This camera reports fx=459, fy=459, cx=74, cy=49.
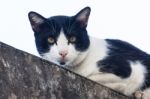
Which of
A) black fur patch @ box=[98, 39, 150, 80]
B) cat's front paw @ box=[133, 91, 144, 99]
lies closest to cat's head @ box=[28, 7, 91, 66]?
black fur patch @ box=[98, 39, 150, 80]

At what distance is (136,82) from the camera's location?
4332 millimetres

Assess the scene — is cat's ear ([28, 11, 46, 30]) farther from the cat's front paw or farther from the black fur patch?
the cat's front paw

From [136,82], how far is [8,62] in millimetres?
1698

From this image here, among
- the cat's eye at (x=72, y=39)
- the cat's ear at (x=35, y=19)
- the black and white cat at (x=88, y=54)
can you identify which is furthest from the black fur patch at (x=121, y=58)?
the cat's ear at (x=35, y=19)

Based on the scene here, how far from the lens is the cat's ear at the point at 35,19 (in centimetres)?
452

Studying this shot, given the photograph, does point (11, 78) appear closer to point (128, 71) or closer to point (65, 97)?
point (65, 97)

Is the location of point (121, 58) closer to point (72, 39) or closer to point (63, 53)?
point (72, 39)

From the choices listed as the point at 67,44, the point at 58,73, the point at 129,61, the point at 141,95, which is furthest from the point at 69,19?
the point at 58,73

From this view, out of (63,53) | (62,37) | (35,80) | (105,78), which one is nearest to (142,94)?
(105,78)

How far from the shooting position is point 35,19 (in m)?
4.57

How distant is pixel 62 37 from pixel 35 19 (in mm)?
406

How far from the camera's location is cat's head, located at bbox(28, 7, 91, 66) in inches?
167

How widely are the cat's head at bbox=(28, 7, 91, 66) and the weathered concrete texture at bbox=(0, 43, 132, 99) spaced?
2.99 ft

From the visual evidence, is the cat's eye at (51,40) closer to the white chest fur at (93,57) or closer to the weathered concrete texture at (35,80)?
the white chest fur at (93,57)
